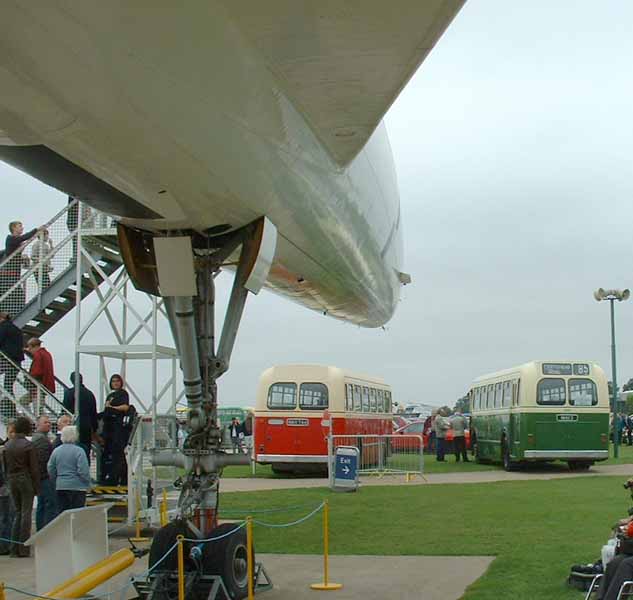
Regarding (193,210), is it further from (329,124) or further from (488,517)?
(488,517)

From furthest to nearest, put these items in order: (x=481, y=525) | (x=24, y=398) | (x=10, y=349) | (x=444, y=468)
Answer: (x=444, y=468)
(x=24, y=398)
(x=481, y=525)
(x=10, y=349)

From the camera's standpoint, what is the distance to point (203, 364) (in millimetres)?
8188

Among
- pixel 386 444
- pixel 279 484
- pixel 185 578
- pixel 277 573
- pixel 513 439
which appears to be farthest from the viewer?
pixel 386 444

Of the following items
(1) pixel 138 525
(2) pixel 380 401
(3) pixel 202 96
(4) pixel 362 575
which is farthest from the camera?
(2) pixel 380 401

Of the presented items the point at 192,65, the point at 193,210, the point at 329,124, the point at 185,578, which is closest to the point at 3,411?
the point at 185,578

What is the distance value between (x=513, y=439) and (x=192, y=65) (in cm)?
1959

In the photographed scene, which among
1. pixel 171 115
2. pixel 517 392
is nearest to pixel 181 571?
pixel 171 115

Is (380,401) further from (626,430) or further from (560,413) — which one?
(626,430)

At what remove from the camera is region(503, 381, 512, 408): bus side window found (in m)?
23.5

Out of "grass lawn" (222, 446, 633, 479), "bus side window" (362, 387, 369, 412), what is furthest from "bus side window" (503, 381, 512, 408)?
"bus side window" (362, 387, 369, 412)

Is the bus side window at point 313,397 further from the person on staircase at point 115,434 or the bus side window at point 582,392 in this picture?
the person on staircase at point 115,434

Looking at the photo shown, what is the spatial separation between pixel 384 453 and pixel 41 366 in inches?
529

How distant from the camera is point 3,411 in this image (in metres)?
12.7

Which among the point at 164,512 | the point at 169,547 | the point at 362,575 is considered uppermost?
the point at 169,547
